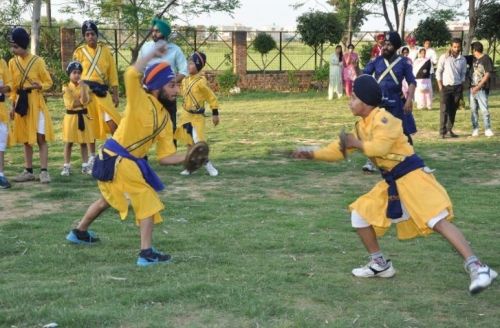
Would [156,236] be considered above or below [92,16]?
below

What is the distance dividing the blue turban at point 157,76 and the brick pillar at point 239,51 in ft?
70.0

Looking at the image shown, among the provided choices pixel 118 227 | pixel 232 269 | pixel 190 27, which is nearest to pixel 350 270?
pixel 232 269

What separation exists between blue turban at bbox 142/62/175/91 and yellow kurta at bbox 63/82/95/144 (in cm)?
432

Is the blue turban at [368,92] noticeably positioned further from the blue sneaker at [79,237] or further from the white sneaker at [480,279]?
the blue sneaker at [79,237]

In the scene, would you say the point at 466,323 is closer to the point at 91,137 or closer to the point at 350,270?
the point at 350,270

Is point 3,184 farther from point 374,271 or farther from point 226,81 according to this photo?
point 226,81

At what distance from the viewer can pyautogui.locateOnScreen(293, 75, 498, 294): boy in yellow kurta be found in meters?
4.90

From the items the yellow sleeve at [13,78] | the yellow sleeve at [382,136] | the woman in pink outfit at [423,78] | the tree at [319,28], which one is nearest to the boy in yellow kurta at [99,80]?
A: the yellow sleeve at [13,78]

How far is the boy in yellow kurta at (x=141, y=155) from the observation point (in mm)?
5555

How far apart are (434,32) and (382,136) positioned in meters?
24.0

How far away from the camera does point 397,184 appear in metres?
5.11

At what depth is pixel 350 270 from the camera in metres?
5.59

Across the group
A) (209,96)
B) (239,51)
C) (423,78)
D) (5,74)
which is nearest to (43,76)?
(5,74)

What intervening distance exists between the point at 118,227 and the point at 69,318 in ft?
8.64
